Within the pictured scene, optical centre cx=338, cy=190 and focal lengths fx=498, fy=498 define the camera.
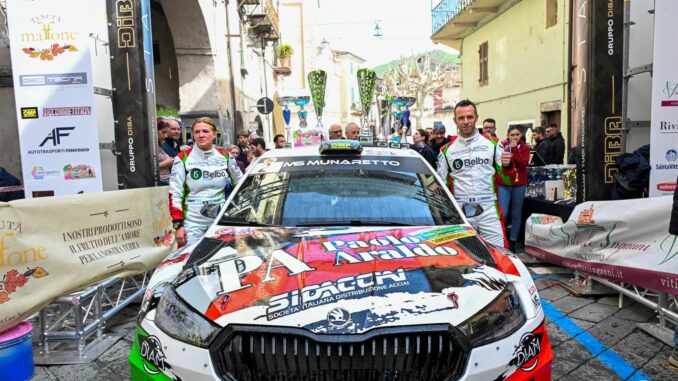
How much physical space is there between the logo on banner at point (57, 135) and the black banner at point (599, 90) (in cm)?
548

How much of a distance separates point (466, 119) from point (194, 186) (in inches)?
100

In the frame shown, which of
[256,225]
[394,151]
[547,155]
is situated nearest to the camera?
[256,225]

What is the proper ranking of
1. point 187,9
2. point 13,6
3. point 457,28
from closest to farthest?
point 13,6
point 187,9
point 457,28

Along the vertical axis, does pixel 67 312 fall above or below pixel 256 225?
below

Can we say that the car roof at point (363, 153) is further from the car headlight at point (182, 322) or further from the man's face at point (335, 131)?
the man's face at point (335, 131)

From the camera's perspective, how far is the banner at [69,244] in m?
3.38

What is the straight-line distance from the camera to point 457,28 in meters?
20.9

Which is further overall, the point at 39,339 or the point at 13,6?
the point at 13,6

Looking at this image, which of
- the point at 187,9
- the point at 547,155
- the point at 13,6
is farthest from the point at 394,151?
the point at 187,9

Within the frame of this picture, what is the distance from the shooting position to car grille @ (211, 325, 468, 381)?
1.94 meters

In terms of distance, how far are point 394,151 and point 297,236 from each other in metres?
1.51

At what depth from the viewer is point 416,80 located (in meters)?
48.7

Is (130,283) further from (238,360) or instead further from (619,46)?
(619,46)

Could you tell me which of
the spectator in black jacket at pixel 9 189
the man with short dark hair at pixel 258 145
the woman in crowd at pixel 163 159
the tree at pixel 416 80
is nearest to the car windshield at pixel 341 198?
the woman in crowd at pixel 163 159
